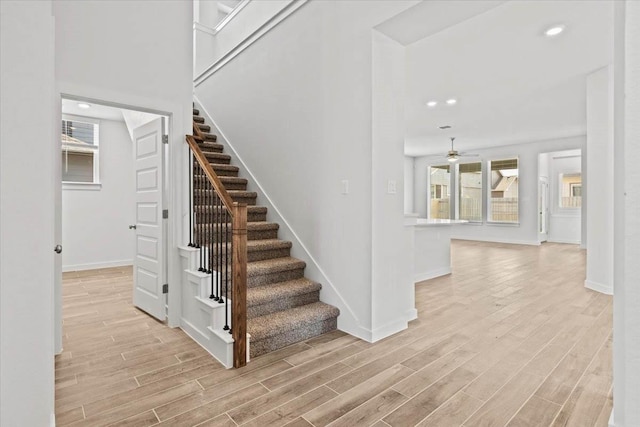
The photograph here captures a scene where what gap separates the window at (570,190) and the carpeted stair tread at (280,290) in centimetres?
994

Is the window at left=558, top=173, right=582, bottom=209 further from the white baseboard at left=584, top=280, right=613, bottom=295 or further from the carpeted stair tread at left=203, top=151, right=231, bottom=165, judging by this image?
the carpeted stair tread at left=203, top=151, right=231, bottom=165

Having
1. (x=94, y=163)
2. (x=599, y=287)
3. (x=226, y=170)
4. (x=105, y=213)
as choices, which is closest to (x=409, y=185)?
(x=599, y=287)

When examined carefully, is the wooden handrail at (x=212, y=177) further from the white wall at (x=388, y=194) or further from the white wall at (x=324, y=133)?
the white wall at (x=388, y=194)

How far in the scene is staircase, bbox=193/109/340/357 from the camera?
264 cm

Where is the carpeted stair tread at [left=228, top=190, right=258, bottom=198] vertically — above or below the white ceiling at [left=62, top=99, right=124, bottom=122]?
below

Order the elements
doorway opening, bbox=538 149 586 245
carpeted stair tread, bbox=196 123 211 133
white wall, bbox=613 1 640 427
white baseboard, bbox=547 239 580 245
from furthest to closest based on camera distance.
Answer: doorway opening, bbox=538 149 586 245, white baseboard, bbox=547 239 580 245, carpeted stair tread, bbox=196 123 211 133, white wall, bbox=613 1 640 427

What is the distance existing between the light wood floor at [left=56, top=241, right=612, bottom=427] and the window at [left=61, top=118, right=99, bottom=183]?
3.41 m

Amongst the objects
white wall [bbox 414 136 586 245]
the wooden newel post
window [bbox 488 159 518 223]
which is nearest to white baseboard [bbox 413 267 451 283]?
the wooden newel post

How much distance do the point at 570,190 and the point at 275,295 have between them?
1060 centimetres

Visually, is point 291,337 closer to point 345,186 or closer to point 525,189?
point 345,186

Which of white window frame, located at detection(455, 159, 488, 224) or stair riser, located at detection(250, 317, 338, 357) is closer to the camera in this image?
stair riser, located at detection(250, 317, 338, 357)

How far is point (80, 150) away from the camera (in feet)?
19.8

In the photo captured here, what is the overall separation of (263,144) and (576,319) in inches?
155

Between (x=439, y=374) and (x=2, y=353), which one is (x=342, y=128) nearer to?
(x=439, y=374)
